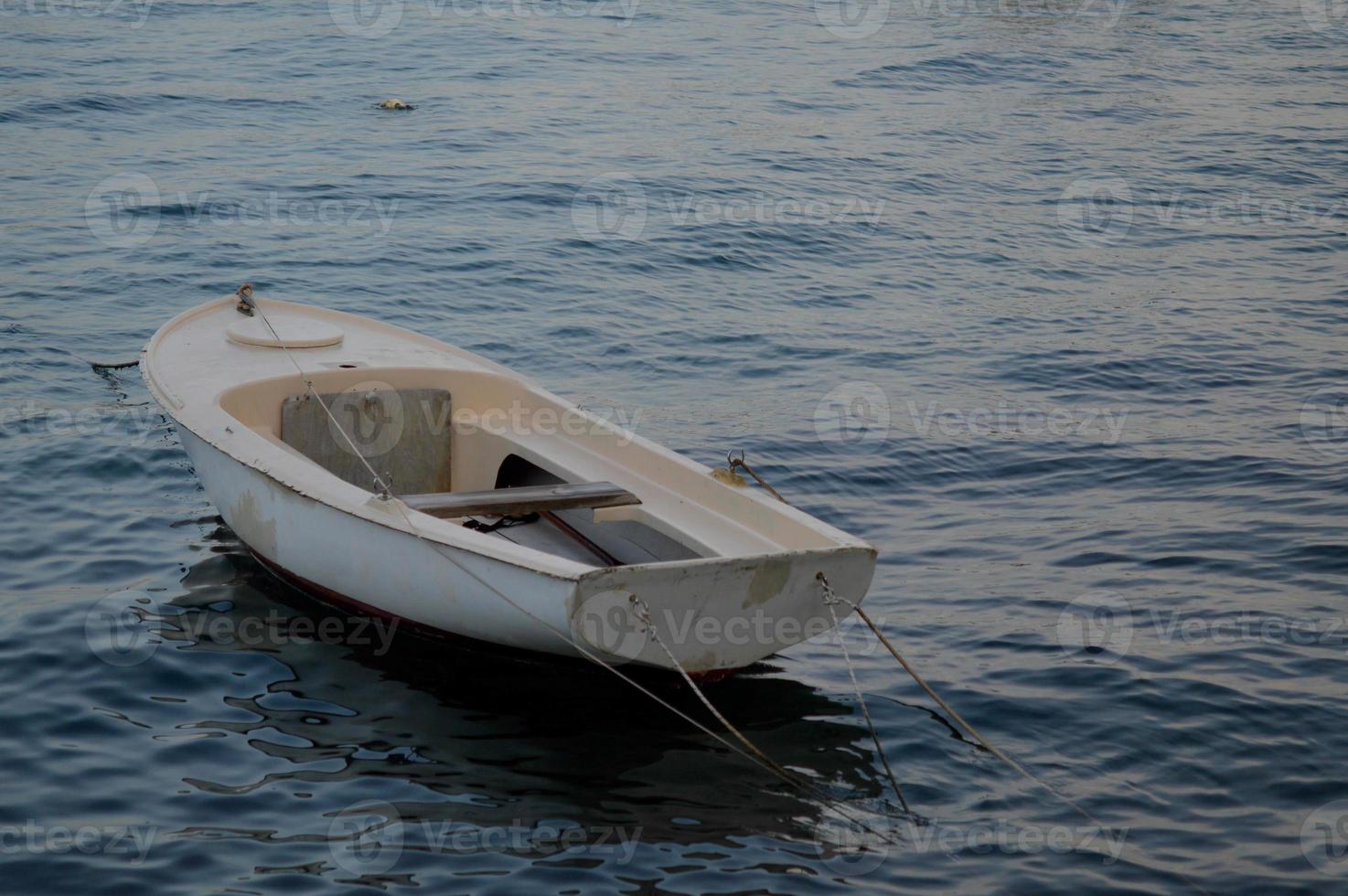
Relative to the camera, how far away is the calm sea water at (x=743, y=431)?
560 centimetres

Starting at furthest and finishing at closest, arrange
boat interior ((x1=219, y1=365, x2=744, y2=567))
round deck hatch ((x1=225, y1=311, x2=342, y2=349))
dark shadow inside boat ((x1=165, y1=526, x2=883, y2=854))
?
round deck hatch ((x1=225, y1=311, x2=342, y2=349)) < boat interior ((x1=219, y1=365, x2=744, y2=567)) < dark shadow inside boat ((x1=165, y1=526, x2=883, y2=854))

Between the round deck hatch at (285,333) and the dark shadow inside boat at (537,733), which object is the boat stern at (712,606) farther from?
the round deck hatch at (285,333)

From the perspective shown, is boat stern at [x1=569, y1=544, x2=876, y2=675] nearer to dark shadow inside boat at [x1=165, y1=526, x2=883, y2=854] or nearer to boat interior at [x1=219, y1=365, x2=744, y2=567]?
dark shadow inside boat at [x1=165, y1=526, x2=883, y2=854]

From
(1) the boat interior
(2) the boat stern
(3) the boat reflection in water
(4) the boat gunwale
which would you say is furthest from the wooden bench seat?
(2) the boat stern

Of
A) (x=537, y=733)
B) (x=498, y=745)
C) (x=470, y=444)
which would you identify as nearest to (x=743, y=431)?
(x=470, y=444)

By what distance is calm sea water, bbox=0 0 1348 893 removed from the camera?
5.60m

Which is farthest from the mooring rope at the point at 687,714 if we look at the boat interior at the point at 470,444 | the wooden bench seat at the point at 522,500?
the boat interior at the point at 470,444

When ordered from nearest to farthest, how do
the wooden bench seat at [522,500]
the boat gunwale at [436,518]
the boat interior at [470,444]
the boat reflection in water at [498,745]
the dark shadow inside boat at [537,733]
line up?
the boat reflection in water at [498,745], the dark shadow inside boat at [537,733], the boat gunwale at [436,518], the wooden bench seat at [522,500], the boat interior at [470,444]

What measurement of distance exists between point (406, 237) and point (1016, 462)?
8.22 metres

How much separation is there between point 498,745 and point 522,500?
4.46 feet

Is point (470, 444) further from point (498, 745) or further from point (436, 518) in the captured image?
point (498, 745)

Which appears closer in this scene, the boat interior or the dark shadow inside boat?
the dark shadow inside boat

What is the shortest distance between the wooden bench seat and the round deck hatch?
193cm

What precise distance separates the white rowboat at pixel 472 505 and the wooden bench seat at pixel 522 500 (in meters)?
0.01
